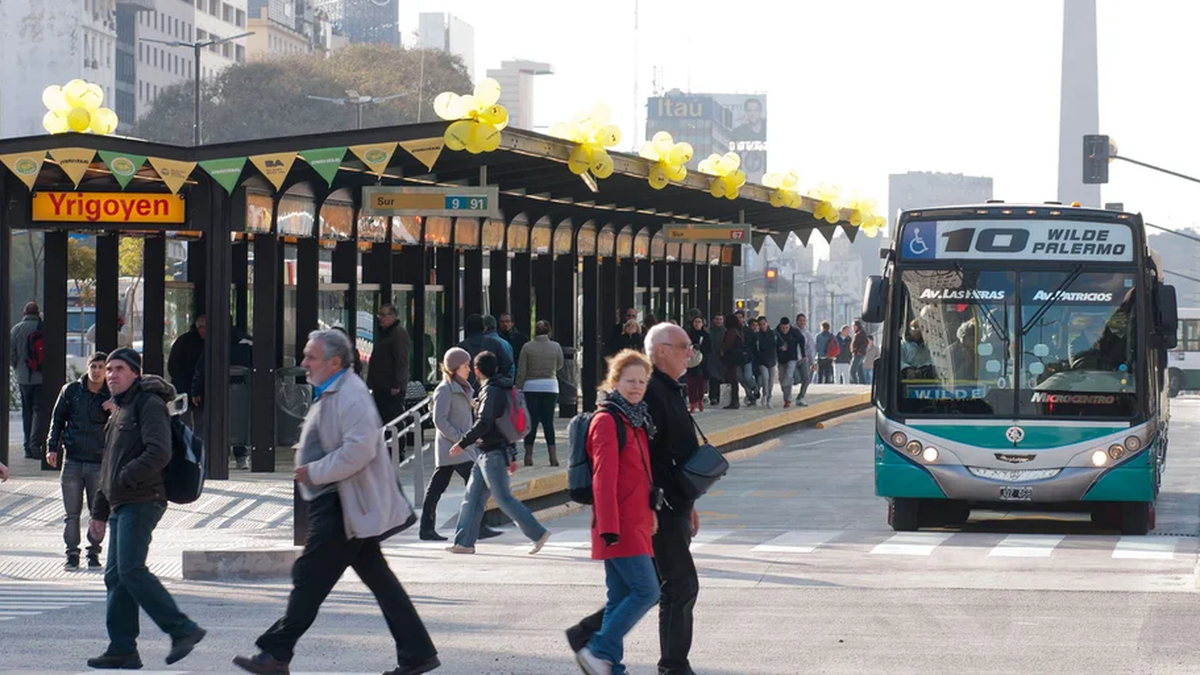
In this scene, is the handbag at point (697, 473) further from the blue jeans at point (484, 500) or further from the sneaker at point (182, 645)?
the blue jeans at point (484, 500)

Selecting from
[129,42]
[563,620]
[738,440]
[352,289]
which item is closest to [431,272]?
[352,289]

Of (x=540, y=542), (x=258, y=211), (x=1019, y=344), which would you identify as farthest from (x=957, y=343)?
(x=258, y=211)

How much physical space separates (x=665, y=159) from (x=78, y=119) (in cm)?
809

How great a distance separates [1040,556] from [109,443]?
7.60 meters

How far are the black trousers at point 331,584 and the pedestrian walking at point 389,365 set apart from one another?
481 inches

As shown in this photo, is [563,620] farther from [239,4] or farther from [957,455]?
[239,4]

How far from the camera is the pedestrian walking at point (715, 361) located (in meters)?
32.0

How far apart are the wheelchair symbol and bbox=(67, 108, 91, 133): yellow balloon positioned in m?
7.90

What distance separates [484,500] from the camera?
49.4 ft

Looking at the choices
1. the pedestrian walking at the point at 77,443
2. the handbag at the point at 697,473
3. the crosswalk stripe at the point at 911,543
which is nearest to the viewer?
the handbag at the point at 697,473

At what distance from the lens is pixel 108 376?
9.61m

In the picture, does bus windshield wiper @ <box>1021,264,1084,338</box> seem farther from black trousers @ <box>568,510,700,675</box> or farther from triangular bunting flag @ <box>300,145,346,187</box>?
black trousers @ <box>568,510,700,675</box>

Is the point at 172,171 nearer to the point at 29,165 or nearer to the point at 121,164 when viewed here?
the point at 121,164

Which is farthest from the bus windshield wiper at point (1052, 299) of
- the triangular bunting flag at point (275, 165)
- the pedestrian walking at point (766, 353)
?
the pedestrian walking at point (766, 353)
